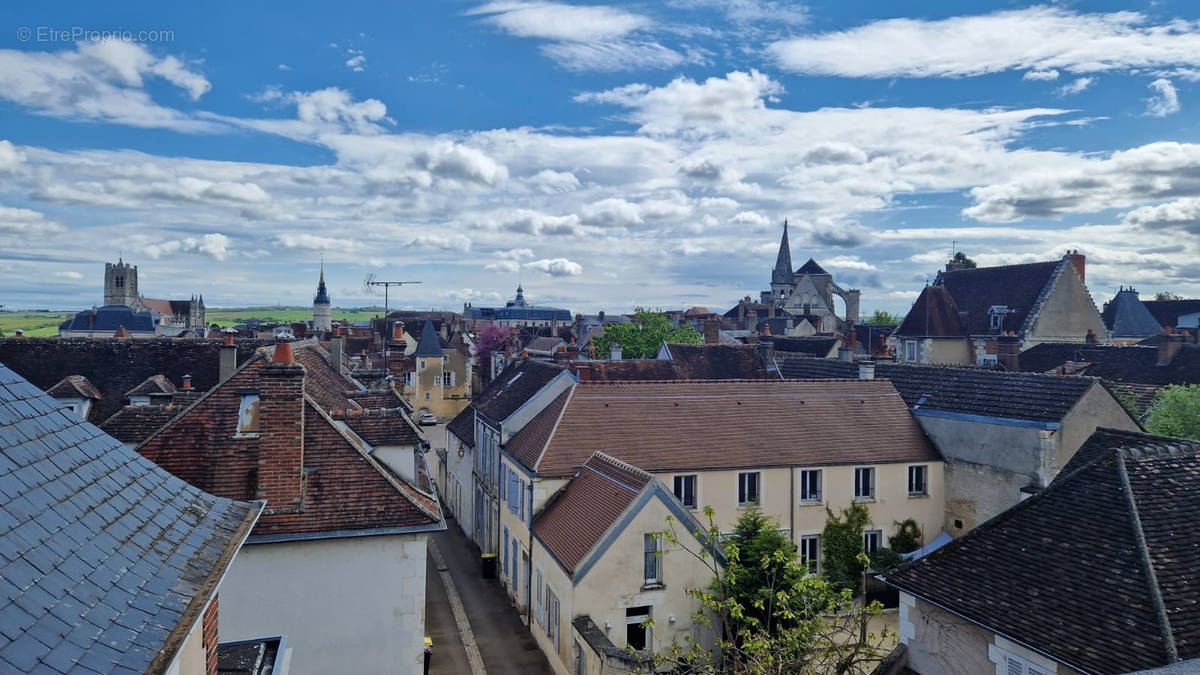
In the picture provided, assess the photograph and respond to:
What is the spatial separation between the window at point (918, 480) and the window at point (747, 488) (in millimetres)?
6501

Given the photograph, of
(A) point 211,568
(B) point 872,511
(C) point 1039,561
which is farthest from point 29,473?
(B) point 872,511

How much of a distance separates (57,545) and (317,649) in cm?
1059

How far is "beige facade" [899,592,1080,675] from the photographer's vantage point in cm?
1195

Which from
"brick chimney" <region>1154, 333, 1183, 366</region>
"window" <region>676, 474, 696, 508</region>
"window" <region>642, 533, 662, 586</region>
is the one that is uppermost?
"brick chimney" <region>1154, 333, 1183, 366</region>

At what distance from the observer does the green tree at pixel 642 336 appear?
180 feet

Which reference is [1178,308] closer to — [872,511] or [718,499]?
[872,511]

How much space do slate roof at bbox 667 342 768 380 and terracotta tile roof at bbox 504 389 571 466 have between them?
13.5 metres

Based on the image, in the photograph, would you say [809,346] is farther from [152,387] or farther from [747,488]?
[152,387]

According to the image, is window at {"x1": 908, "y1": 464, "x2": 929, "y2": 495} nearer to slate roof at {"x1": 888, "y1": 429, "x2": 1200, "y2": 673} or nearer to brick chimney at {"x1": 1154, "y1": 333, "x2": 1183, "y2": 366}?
slate roof at {"x1": 888, "y1": 429, "x2": 1200, "y2": 673}

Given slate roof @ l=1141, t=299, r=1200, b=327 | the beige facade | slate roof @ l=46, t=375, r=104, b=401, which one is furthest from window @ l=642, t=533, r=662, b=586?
slate roof @ l=1141, t=299, r=1200, b=327

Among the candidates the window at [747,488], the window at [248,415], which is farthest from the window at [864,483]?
the window at [248,415]

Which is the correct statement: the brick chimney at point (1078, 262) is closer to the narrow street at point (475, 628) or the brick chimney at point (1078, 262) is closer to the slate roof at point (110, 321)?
the narrow street at point (475, 628)

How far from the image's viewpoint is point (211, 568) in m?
7.25

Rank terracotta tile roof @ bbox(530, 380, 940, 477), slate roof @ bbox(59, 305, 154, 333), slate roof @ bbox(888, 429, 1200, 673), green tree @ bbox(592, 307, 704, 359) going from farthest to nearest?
1. slate roof @ bbox(59, 305, 154, 333)
2. green tree @ bbox(592, 307, 704, 359)
3. terracotta tile roof @ bbox(530, 380, 940, 477)
4. slate roof @ bbox(888, 429, 1200, 673)
